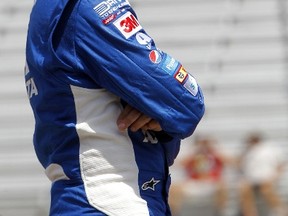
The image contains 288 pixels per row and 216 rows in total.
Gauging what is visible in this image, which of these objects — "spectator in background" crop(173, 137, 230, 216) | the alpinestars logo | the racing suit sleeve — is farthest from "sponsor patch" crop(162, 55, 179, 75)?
"spectator in background" crop(173, 137, 230, 216)

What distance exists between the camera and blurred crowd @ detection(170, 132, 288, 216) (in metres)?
8.04

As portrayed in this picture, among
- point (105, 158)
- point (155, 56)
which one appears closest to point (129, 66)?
point (155, 56)

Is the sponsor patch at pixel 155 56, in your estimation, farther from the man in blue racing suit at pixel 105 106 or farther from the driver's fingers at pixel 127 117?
the driver's fingers at pixel 127 117

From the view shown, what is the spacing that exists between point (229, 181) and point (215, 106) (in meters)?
1.69

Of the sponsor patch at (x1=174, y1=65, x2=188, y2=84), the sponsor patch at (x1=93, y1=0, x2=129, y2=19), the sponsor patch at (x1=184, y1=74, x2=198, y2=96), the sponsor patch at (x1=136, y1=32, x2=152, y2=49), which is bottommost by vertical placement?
the sponsor patch at (x1=184, y1=74, x2=198, y2=96)

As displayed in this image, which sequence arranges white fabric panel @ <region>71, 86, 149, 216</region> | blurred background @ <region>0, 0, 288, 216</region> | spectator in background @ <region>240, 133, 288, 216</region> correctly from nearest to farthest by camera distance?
white fabric panel @ <region>71, 86, 149, 216</region>
spectator in background @ <region>240, 133, 288, 216</region>
blurred background @ <region>0, 0, 288, 216</region>

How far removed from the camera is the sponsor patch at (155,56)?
207 centimetres

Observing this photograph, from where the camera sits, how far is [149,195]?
6.87ft

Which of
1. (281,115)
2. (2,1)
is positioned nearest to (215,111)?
(281,115)

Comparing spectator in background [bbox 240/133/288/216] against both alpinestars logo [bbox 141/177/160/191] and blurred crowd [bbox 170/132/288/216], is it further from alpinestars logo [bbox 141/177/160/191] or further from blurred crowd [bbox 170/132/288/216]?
alpinestars logo [bbox 141/177/160/191]

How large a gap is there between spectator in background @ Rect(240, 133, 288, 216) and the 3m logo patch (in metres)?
6.03

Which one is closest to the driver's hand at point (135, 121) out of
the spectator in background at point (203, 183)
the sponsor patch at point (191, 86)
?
the sponsor patch at point (191, 86)

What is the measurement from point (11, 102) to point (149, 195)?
853 cm

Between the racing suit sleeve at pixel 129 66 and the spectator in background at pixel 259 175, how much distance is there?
6.01 m
